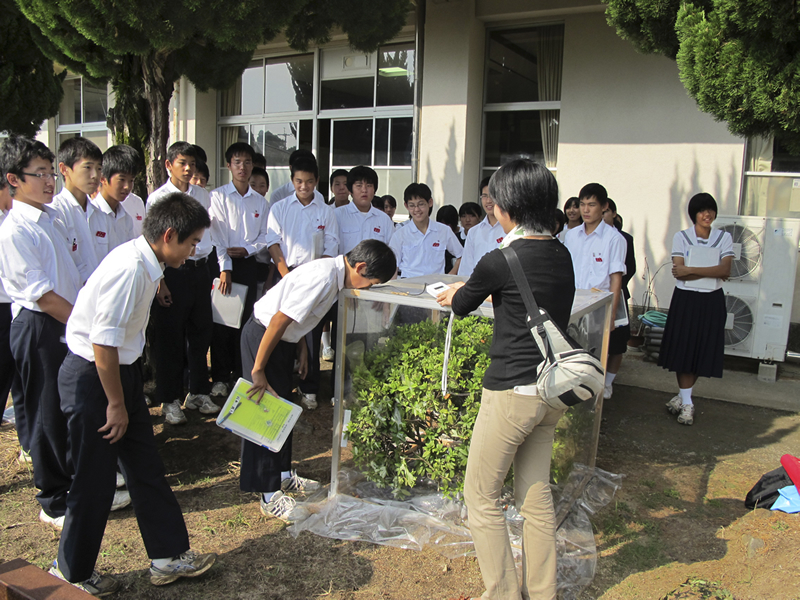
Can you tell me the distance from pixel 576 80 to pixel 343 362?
5.35m

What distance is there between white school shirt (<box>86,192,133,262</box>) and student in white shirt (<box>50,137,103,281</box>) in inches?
5.7

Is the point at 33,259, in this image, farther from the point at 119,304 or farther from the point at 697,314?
the point at 697,314

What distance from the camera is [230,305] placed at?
4473 millimetres

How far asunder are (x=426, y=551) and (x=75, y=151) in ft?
8.99

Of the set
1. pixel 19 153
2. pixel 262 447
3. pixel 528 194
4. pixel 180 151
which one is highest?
pixel 180 151

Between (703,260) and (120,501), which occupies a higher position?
(703,260)

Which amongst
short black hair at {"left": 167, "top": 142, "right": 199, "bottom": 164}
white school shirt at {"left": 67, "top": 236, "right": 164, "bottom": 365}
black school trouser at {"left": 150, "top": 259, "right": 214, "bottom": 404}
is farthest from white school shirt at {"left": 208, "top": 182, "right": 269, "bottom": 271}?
white school shirt at {"left": 67, "top": 236, "right": 164, "bottom": 365}

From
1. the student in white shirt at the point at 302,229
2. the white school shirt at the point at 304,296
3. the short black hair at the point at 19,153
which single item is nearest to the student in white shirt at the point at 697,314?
the student in white shirt at the point at 302,229

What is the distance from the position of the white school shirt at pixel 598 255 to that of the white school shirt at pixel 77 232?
10.4ft

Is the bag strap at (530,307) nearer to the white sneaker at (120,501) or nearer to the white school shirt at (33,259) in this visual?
the white school shirt at (33,259)

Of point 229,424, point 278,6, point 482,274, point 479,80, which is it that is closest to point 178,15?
point 278,6

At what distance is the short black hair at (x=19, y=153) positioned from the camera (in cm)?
291

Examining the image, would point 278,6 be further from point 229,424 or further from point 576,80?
point 576,80

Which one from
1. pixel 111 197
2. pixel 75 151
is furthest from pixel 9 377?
pixel 75 151
